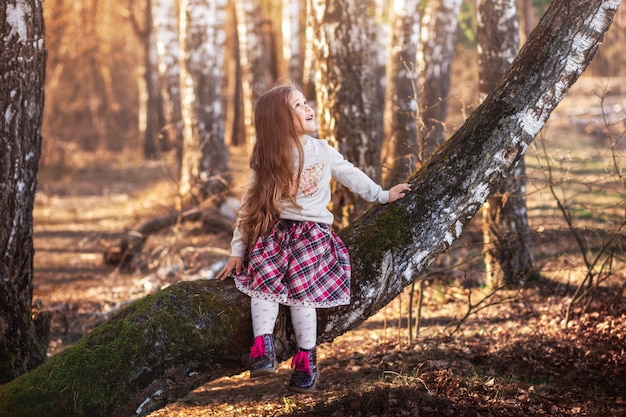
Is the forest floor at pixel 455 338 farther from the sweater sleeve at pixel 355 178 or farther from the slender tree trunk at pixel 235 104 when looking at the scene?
the slender tree trunk at pixel 235 104

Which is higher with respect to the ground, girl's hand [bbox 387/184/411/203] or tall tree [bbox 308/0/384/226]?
tall tree [bbox 308/0/384/226]

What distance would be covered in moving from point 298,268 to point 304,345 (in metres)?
0.44

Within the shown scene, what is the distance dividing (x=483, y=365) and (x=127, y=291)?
4.71m

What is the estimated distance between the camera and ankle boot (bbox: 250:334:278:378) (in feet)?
13.2

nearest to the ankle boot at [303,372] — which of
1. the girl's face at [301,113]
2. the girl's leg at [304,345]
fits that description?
the girl's leg at [304,345]

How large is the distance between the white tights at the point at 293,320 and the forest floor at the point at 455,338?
595 millimetres

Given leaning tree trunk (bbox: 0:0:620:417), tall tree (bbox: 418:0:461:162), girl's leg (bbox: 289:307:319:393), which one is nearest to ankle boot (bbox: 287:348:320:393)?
girl's leg (bbox: 289:307:319:393)

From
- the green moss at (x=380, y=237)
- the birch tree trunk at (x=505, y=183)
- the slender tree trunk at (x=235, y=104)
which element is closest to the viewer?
the green moss at (x=380, y=237)

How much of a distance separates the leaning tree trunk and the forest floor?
2.62ft

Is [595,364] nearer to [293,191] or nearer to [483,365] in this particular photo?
[483,365]

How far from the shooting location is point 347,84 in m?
6.73

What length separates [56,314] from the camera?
7.94 metres

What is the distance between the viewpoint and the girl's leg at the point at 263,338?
4039 mm

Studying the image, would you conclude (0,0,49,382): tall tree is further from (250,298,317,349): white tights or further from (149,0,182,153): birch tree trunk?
(149,0,182,153): birch tree trunk
